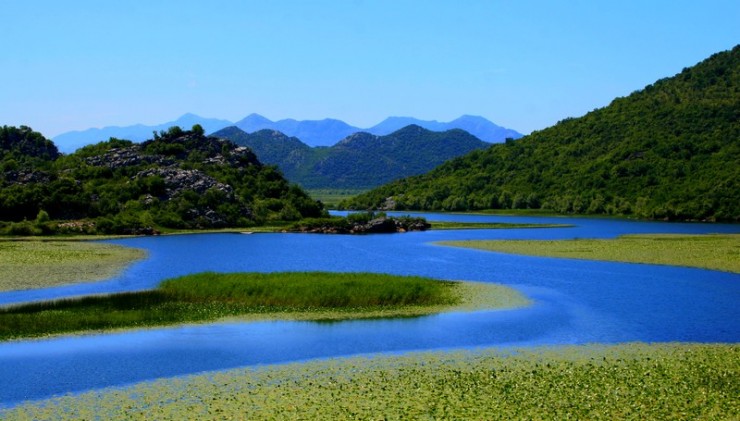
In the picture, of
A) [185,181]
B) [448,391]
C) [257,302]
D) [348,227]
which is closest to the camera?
[448,391]

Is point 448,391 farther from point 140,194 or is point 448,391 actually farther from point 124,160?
point 124,160

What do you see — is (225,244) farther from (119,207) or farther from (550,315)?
(550,315)

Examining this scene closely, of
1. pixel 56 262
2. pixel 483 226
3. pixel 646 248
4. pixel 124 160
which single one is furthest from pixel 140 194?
pixel 646 248

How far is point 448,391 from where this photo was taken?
3544 centimetres

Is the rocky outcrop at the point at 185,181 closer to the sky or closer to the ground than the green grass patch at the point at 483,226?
closer to the sky

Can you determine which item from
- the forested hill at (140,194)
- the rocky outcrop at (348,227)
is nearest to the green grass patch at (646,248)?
the rocky outcrop at (348,227)

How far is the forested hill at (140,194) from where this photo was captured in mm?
141000

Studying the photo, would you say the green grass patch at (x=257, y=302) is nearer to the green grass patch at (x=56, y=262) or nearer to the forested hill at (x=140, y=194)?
the green grass patch at (x=56, y=262)

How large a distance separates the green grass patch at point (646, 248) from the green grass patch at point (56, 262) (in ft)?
167

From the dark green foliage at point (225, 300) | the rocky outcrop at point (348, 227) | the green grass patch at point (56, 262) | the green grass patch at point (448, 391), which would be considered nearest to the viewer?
the green grass patch at point (448, 391)

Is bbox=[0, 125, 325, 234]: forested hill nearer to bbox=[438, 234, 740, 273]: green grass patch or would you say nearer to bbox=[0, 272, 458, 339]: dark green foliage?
bbox=[438, 234, 740, 273]: green grass patch

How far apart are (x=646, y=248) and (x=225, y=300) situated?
65.6m

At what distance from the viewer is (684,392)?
114ft

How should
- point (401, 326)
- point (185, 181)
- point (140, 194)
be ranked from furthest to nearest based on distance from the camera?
point (185, 181)
point (140, 194)
point (401, 326)
